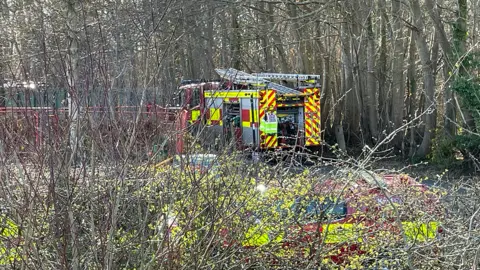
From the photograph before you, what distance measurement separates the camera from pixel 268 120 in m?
15.5

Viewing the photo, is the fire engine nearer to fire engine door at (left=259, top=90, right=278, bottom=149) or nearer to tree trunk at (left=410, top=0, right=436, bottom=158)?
fire engine door at (left=259, top=90, right=278, bottom=149)

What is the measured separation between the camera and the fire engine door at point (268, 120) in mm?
15477

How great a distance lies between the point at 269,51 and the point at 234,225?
67.2 feet

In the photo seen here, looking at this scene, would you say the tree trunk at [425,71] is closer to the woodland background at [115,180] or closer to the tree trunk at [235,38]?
the tree trunk at [235,38]

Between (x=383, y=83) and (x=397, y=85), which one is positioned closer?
(x=397, y=85)

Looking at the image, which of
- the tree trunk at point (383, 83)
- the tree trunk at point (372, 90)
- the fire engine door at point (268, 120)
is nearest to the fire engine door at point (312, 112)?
the fire engine door at point (268, 120)

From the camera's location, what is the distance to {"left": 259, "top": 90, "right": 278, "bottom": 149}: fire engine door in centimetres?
1548

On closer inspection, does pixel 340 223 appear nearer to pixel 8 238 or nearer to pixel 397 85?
pixel 8 238

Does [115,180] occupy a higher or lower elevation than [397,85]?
lower

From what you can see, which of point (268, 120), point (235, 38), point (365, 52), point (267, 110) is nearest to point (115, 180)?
point (268, 120)

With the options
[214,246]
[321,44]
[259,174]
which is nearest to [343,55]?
[321,44]

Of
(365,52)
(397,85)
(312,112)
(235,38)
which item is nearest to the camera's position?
(312,112)

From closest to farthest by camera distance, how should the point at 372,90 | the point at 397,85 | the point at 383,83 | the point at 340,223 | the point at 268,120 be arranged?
the point at 340,223 < the point at 268,120 < the point at 397,85 < the point at 372,90 < the point at 383,83

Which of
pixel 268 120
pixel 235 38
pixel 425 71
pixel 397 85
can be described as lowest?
pixel 268 120
